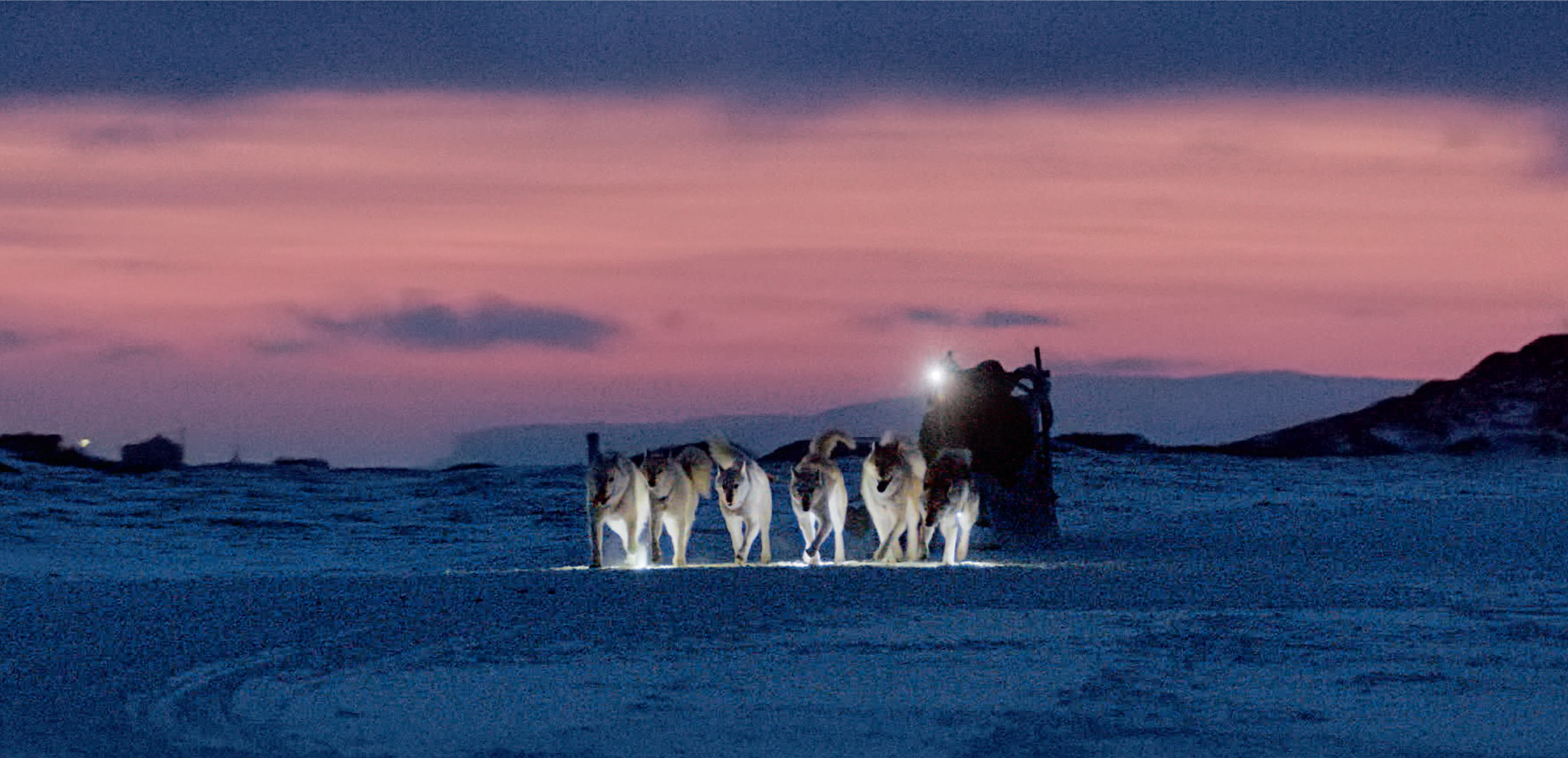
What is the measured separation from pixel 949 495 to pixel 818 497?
4.24ft

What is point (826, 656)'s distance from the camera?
1193 cm

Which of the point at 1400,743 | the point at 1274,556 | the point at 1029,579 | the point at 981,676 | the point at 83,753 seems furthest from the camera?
the point at 1274,556

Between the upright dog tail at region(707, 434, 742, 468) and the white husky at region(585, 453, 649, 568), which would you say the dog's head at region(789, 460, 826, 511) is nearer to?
the upright dog tail at region(707, 434, 742, 468)

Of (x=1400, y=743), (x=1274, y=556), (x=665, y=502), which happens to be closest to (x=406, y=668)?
(x=1400, y=743)

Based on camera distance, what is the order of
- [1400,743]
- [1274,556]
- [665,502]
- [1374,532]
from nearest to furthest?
1. [1400,743]
2. [665,502]
3. [1274,556]
4. [1374,532]

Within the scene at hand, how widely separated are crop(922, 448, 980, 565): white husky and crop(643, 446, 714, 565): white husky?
6.26 ft

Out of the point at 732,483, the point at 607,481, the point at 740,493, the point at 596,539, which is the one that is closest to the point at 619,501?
the point at 607,481

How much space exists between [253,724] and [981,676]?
369cm

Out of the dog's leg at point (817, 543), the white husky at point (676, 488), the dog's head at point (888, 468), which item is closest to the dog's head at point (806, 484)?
the dog's leg at point (817, 543)

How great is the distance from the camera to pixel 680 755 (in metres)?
9.20

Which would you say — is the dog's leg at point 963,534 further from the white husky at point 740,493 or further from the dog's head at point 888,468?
the white husky at point 740,493

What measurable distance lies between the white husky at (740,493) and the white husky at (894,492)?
898 mm

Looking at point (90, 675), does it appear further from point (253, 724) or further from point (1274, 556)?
point (1274, 556)

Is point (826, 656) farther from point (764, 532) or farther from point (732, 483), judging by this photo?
point (764, 532)
